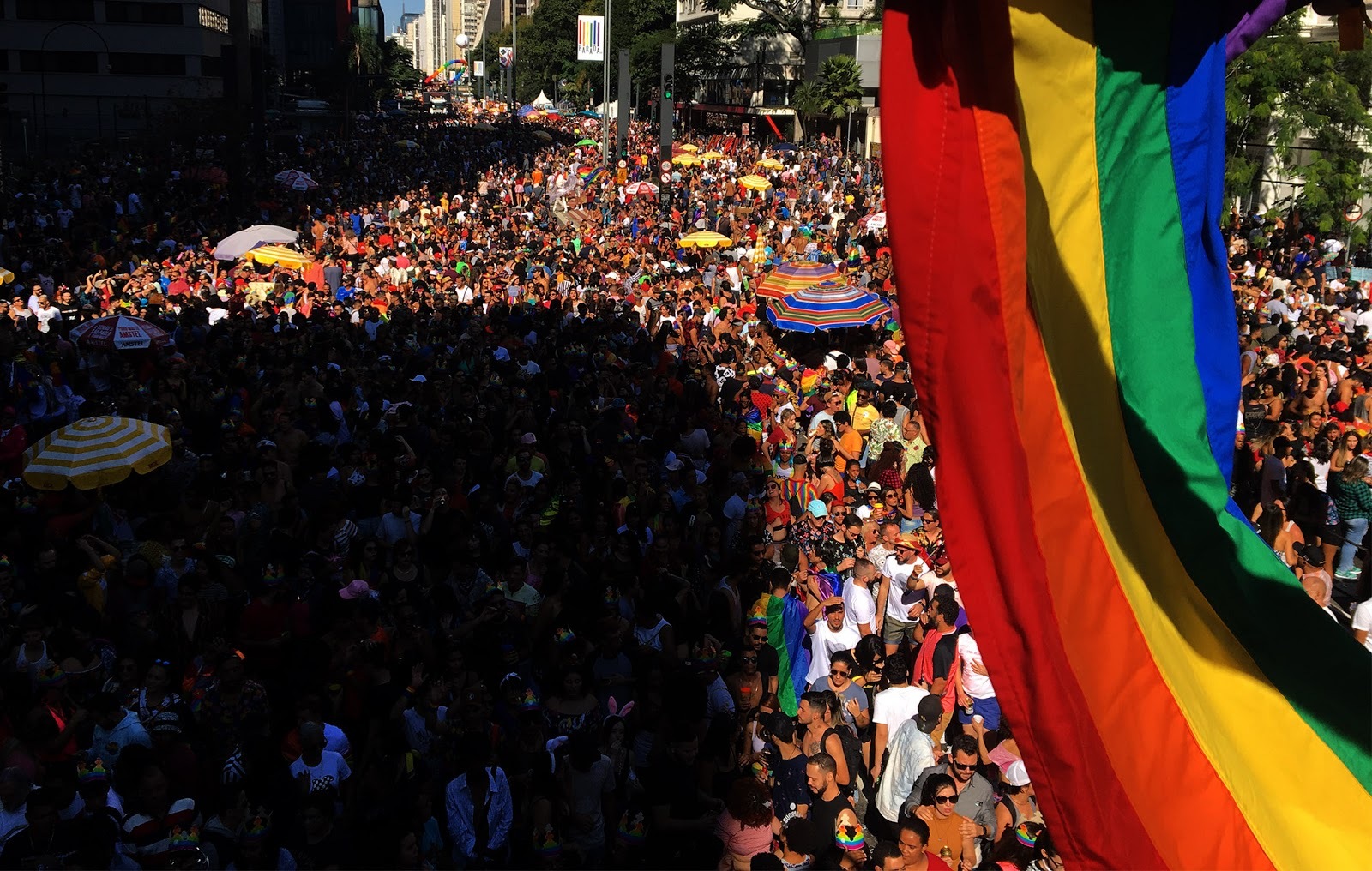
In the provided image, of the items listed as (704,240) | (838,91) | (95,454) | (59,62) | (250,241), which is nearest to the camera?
(95,454)

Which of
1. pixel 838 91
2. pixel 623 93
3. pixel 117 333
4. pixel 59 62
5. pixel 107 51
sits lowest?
pixel 117 333

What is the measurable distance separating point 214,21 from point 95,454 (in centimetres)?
6335

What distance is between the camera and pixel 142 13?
6178 cm

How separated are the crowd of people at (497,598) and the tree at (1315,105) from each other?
36.9ft

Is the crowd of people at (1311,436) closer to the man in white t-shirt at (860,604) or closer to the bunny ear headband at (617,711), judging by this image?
the man in white t-shirt at (860,604)

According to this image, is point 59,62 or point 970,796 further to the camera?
point 59,62

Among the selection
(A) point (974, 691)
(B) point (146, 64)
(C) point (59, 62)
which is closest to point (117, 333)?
(A) point (974, 691)

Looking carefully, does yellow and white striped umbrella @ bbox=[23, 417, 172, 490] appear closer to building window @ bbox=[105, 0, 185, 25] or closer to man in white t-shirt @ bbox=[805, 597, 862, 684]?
man in white t-shirt @ bbox=[805, 597, 862, 684]

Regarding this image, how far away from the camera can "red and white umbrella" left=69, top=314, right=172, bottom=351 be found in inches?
520

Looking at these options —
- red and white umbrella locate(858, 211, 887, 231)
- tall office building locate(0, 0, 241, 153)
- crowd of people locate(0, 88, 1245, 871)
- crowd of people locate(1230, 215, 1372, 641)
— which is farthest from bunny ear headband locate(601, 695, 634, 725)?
tall office building locate(0, 0, 241, 153)

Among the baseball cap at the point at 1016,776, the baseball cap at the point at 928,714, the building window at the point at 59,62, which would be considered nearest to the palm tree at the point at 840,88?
the building window at the point at 59,62

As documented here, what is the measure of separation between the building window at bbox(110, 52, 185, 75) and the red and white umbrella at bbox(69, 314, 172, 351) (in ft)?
180

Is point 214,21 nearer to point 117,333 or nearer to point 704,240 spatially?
point 704,240

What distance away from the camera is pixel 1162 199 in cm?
320
